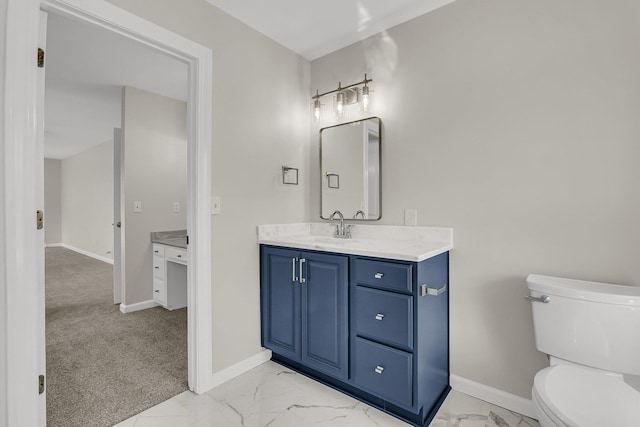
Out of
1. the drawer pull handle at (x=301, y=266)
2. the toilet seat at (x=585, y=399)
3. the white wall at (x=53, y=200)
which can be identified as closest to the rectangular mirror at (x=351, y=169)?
the drawer pull handle at (x=301, y=266)

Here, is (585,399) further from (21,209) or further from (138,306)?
(138,306)

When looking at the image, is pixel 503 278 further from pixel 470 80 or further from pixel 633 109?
pixel 470 80

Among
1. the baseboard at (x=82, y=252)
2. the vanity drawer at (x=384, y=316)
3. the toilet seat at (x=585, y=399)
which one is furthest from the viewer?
the baseboard at (x=82, y=252)

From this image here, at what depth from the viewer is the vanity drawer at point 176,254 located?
3.07 m

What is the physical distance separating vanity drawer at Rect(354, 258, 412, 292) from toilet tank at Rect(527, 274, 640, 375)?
60 centimetres

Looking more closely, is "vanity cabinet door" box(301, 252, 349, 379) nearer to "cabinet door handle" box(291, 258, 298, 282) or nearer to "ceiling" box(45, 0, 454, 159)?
"cabinet door handle" box(291, 258, 298, 282)

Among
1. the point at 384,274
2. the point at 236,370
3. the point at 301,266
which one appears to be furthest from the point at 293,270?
the point at 236,370

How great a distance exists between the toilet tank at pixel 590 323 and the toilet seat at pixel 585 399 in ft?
0.35

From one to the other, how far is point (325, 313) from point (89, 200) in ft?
23.9

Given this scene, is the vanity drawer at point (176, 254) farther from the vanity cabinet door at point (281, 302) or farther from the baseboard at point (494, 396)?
the baseboard at point (494, 396)

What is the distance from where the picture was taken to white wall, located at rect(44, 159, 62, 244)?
27.6 feet

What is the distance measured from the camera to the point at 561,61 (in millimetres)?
1622

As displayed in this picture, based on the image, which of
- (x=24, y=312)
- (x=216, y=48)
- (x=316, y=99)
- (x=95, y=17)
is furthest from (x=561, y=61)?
(x=24, y=312)

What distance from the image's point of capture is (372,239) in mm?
2316
